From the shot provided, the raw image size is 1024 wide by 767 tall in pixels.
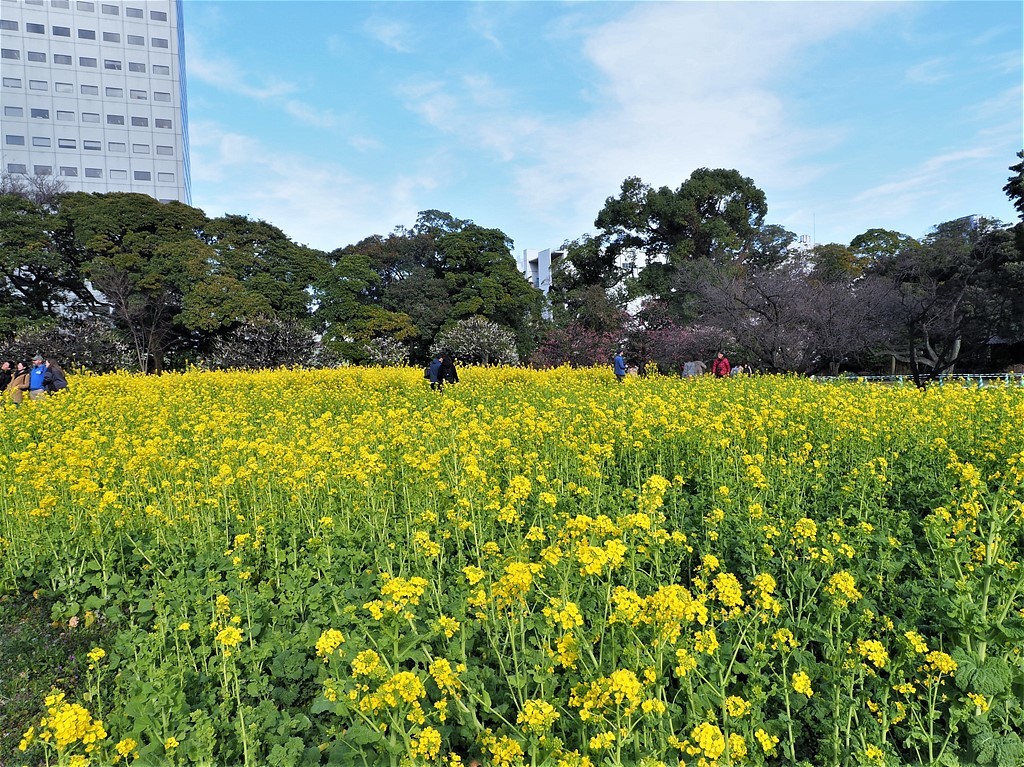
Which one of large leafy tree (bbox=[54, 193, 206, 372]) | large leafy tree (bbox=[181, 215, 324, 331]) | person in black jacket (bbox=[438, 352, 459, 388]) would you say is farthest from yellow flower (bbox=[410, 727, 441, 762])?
large leafy tree (bbox=[54, 193, 206, 372])

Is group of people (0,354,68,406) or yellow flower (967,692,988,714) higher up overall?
group of people (0,354,68,406)

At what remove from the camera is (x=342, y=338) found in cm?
2919

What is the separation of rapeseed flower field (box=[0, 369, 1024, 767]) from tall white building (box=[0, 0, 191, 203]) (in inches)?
2264

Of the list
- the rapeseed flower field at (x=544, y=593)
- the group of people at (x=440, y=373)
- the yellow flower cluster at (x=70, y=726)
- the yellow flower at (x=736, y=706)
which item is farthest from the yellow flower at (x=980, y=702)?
the group of people at (x=440, y=373)

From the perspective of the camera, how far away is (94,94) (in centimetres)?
A: 5300

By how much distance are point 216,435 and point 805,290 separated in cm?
2085

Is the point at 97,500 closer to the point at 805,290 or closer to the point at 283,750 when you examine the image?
the point at 283,750

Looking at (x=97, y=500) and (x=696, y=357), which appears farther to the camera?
(x=696, y=357)

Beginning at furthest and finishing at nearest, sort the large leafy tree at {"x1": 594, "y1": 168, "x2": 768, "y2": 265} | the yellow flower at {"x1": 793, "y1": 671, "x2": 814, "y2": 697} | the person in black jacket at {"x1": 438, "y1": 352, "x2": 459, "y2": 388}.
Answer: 1. the large leafy tree at {"x1": 594, "y1": 168, "x2": 768, "y2": 265}
2. the person in black jacket at {"x1": 438, "y1": 352, "x2": 459, "y2": 388}
3. the yellow flower at {"x1": 793, "y1": 671, "x2": 814, "y2": 697}

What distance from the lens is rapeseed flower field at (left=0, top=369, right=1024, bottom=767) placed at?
2.17 m

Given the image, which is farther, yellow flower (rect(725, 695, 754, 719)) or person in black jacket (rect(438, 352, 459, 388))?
person in black jacket (rect(438, 352, 459, 388))

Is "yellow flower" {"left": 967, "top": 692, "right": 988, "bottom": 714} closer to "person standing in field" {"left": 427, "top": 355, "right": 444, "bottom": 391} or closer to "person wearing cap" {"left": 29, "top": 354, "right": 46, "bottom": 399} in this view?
"person standing in field" {"left": 427, "top": 355, "right": 444, "bottom": 391}

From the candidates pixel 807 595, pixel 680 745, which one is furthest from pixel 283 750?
pixel 807 595

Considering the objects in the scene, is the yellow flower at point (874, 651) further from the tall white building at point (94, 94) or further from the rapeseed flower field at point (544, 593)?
the tall white building at point (94, 94)
